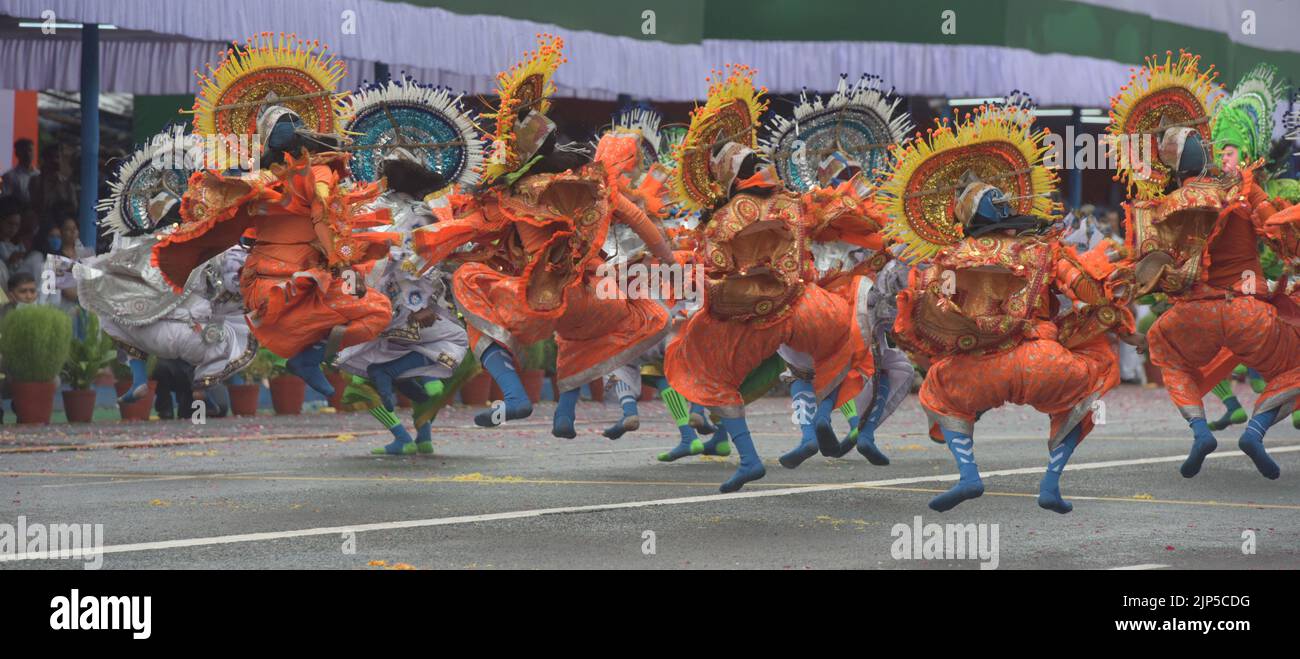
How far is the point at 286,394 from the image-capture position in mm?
16250

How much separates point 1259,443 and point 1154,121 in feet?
6.50

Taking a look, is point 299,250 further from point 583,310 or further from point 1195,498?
point 1195,498

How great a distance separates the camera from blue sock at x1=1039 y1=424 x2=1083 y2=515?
914cm

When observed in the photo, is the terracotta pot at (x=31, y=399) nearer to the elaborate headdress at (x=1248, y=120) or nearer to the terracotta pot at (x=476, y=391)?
the terracotta pot at (x=476, y=391)

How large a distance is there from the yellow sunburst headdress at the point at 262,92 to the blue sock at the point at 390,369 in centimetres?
172

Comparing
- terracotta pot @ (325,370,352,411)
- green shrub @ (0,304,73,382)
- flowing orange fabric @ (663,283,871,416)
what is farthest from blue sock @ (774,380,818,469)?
terracotta pot @ (325,370,352,411)

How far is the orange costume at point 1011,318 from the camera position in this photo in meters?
8.98

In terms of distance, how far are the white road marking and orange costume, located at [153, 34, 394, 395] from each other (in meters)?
2.33

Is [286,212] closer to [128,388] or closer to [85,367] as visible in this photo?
[85,367]

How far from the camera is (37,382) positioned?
1441cm

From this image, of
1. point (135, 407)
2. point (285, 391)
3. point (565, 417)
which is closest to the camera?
point (565, 417)

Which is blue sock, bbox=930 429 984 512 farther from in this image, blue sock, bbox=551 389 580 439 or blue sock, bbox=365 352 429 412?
blue sock, bbox=365 352 429 412

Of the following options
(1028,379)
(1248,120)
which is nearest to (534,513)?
(1028,379)

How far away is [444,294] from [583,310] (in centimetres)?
260
